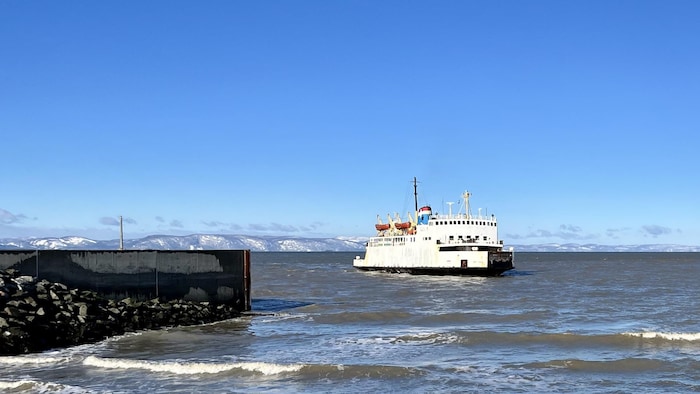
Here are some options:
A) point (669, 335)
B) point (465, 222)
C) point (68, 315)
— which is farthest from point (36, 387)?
point (465, 222)

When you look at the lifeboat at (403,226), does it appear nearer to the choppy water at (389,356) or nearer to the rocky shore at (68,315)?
the choppy water at (389,356)

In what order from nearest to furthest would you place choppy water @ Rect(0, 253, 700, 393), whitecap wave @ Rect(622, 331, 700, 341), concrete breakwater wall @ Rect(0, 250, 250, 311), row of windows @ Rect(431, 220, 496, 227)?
1. choppy water @ Rect(0, 253, 700, 393)
2. whitecap wave @ Rect(622, 331, 700, 341)
3. concrete breakwater wall @ Rect(0, 250, 250, 311)
4. row of windows @ Rect(431, 220, 496, 227)

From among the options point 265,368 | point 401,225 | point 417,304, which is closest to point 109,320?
point 265,368

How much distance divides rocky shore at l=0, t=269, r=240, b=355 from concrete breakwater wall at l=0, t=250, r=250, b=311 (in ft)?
1.78

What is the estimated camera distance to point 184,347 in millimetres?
18969

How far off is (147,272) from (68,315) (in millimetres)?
5038

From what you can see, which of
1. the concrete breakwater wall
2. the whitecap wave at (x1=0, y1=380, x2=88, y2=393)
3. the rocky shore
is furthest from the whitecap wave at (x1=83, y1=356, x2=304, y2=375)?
the concrete breakwater wall

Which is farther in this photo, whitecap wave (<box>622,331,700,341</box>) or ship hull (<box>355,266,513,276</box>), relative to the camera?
ship hull (<box>355,266,513,276</box>)

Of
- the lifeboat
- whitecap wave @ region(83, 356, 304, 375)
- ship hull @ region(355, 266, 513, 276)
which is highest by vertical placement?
the lifeboat

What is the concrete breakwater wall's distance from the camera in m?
23.4

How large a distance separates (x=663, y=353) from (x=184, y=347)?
1282 centimetres

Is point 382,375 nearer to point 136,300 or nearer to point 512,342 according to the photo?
point 512,342

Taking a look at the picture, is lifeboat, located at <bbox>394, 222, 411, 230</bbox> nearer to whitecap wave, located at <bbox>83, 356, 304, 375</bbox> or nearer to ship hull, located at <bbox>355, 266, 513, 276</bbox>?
ship hull, located at <bbox>355, 266, 513, 276</bbox>

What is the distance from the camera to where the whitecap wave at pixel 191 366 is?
15.5 meters
